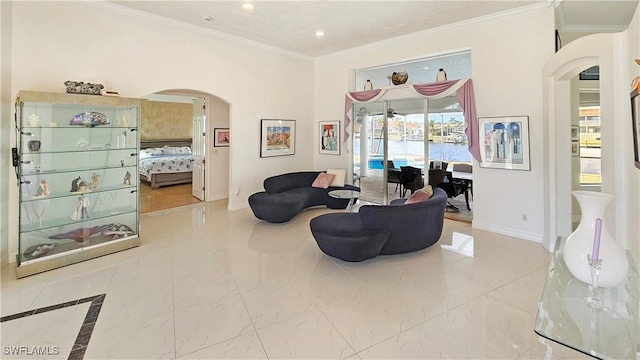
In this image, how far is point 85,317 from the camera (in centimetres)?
270

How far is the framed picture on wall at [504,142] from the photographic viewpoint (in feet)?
15.6

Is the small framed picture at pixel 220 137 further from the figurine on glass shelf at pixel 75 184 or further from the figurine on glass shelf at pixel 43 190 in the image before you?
the figurine on glass shelf at pixel 43 190

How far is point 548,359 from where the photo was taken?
183 cm

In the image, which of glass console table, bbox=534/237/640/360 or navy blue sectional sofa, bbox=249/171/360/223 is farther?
navy blue sectional sofa, bbox=249/171/360/223

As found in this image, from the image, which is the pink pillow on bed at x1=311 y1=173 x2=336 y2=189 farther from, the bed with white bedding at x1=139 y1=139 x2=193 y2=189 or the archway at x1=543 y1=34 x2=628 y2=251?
the bed with white bedding at x1=139 y1=139 x2=193 y2=189

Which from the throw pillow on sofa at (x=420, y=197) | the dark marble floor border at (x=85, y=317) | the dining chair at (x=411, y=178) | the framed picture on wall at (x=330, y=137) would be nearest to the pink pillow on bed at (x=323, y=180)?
the framed picture on wall at (x=330, y=137)

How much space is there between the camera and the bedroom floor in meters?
6.99

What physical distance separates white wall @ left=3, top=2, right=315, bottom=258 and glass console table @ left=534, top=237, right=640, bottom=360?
18.5 feet

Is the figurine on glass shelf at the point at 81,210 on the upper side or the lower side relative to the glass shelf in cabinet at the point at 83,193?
lower

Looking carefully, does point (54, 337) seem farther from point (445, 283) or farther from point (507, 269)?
point (507, 269)

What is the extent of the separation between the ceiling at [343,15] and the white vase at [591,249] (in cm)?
383

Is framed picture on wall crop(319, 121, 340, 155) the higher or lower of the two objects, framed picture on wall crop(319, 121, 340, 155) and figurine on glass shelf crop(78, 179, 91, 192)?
the higher

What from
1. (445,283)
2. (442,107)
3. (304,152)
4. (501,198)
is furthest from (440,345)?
(304,152)

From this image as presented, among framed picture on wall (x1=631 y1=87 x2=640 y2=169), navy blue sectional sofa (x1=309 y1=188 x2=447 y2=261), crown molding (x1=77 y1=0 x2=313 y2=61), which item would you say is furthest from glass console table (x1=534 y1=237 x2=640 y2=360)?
crown molding (x1=77 y1=0 x2=313 y2=61)
